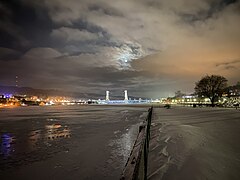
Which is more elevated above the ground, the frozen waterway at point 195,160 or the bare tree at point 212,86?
the bare tree at point 212,86

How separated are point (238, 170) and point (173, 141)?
14.7 ft

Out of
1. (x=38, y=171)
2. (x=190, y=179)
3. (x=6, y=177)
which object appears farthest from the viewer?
(x=38, y=171)

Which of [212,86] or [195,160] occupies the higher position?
[212,86]

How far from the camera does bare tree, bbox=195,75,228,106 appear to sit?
75.1m

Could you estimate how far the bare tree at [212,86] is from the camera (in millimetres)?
75125

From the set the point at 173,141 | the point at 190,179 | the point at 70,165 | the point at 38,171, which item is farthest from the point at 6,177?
the point at 173,141

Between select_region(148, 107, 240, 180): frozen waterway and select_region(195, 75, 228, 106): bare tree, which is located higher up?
select_region(195, 75, 228, 106): bare tree

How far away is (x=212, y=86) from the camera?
7606 centimetres

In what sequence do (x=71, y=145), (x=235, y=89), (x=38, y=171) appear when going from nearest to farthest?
(x=38, y=171) → (x=71, y=145) → (x=235, y=89)

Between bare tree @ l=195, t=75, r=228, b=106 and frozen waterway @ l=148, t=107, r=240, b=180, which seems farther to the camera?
bare tree @ l=195, t=75, r=228, b=106

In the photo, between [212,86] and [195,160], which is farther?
[212,86]

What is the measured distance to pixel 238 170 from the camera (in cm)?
585

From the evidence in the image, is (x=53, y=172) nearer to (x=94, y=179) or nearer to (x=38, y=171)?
(x=38, y=171)

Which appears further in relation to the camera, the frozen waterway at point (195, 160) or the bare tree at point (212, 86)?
the bare tree at point (212, 86)
